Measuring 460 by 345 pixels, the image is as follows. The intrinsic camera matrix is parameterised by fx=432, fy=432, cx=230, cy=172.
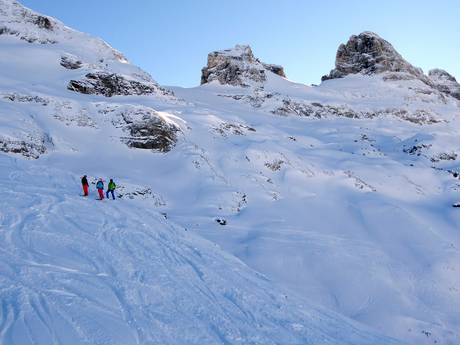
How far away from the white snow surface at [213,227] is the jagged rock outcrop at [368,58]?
3345 cm

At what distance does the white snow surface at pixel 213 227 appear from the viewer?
364 inches

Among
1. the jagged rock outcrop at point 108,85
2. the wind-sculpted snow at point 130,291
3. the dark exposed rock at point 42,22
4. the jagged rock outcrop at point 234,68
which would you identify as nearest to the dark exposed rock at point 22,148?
the wind-sculpted snow at point 130,291

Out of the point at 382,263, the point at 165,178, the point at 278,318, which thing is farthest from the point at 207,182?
the point at 278,318

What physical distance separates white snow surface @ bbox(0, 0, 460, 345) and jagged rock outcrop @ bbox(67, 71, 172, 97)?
1205mm

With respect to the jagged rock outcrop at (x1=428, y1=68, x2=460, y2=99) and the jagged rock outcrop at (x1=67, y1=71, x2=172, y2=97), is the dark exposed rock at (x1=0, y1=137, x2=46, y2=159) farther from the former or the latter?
the jagged rock outcrop at (x1=428, y1=68, x2=460, y2=99)

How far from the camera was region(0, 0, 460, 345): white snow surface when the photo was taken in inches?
364

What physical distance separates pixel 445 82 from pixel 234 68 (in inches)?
1748

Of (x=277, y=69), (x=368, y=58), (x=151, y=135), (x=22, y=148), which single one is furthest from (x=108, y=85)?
(x=368, y=58)

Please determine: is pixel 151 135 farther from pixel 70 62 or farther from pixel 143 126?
pixel 70 62

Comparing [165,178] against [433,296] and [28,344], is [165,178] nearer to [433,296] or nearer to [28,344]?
[433,296]

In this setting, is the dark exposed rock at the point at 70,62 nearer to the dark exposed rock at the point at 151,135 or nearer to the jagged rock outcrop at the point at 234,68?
the dark exposed rock at the point at 151,135

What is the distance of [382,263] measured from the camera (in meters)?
19.1

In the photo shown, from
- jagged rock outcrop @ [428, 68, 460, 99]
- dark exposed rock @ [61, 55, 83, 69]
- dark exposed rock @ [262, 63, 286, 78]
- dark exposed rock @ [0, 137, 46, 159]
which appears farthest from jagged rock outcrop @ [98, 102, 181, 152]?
jagged rock outcrop @ [428, 68, 460, 99]

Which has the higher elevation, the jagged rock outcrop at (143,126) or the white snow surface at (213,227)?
the jagged rock outcrop at (143,126)
